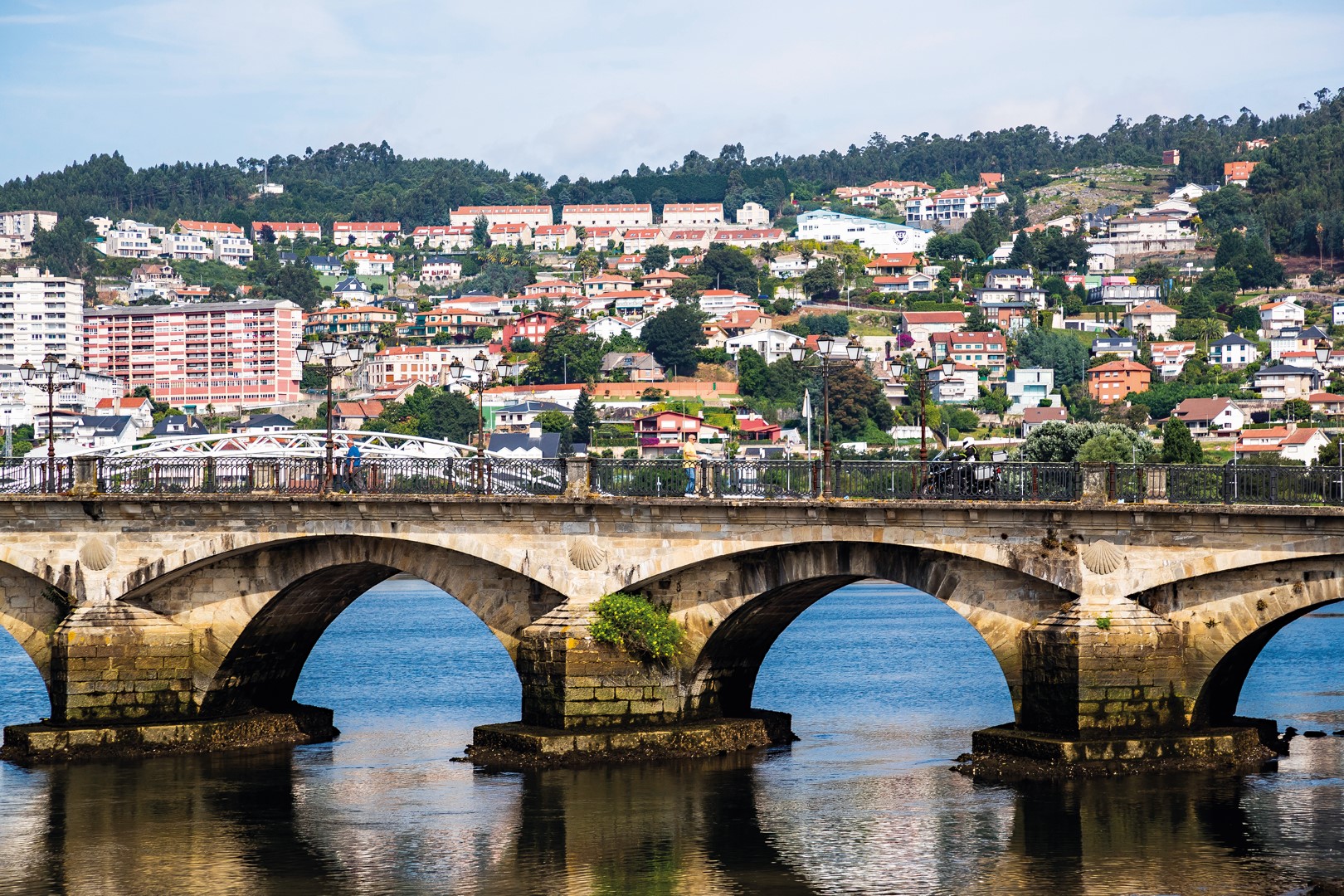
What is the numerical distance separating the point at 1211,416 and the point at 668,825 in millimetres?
108964

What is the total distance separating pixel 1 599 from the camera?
35.8 metres

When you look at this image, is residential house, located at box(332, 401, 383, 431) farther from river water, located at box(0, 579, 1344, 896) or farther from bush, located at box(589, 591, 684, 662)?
bush, located at box(589, 591, 684, 662)

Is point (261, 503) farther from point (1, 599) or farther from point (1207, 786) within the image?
point (1207, 786)

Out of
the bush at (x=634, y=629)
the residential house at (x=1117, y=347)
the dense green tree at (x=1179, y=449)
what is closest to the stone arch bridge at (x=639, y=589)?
the bush at (x=634, y=629)

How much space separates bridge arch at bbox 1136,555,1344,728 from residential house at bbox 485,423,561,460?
85.1m

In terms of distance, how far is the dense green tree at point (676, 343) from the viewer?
176875mm

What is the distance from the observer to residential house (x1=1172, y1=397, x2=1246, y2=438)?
422 feet

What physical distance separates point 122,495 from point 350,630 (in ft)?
120

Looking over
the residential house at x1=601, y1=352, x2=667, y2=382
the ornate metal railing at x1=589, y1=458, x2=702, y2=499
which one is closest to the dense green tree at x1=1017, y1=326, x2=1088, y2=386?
the residential house at x1=601, y1=352, x2=667, y2=382

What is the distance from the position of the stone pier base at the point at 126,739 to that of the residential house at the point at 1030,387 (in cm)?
13350

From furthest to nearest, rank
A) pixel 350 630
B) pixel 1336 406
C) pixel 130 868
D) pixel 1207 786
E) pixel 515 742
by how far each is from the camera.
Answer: pixel 1336 406 < pixel 350 630 < pixel 515 742 < pixel 1207 786 < pixel 130 868

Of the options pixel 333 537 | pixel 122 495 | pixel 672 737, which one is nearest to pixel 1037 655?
pixel 672 737

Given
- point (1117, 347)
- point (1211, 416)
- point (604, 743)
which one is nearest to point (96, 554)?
point (604, 743)

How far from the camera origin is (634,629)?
3164 centimetres
